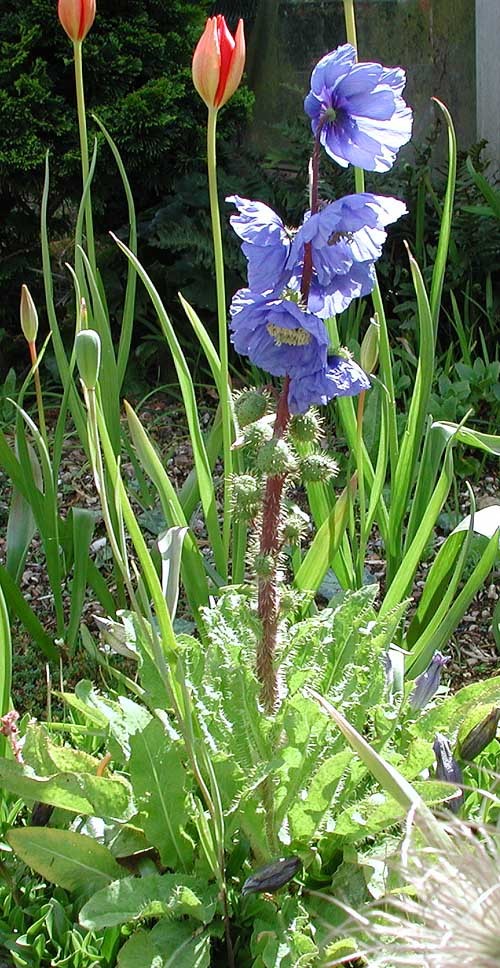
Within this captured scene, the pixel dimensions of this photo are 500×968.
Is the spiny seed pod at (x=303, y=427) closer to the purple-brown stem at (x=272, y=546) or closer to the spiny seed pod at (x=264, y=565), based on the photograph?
the purple-brown stem at (x=272, y=546)

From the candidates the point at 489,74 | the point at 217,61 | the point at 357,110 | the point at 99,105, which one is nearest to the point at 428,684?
the point at 357,110

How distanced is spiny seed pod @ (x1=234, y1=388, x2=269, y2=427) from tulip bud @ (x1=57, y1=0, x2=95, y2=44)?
92cm

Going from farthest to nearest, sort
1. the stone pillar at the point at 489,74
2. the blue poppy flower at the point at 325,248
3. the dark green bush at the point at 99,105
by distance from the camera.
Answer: the stone pillar at the point at 489,74
the dark green bush at the point at 99,105
the blue poppy flower at the point at 325,248

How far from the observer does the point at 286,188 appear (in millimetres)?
3611

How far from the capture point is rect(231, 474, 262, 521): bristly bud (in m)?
1.21

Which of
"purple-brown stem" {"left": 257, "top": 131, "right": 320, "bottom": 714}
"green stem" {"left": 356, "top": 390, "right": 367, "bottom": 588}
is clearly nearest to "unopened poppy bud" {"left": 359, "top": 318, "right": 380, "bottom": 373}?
"green stem" {"left": 356, "top": 390, "right": 367, "bottom": 588}

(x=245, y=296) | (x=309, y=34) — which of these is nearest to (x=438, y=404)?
(x=245, y=296)

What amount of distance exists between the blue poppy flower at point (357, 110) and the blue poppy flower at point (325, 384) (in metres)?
0.24

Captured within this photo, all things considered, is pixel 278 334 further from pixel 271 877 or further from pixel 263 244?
pixel 271 877

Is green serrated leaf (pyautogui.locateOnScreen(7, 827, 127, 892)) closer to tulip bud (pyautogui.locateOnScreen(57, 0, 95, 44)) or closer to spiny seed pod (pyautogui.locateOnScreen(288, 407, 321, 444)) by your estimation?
spiny seed pod (pyautogui.locateOnScreen(288, 407, 321, 444))

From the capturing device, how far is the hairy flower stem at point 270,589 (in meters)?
1.20

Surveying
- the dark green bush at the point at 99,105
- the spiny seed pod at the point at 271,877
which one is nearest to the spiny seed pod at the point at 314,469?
the spiny seed pod at the point at 271,877

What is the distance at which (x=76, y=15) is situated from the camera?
171 centimetres

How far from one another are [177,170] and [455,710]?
8.50ft
